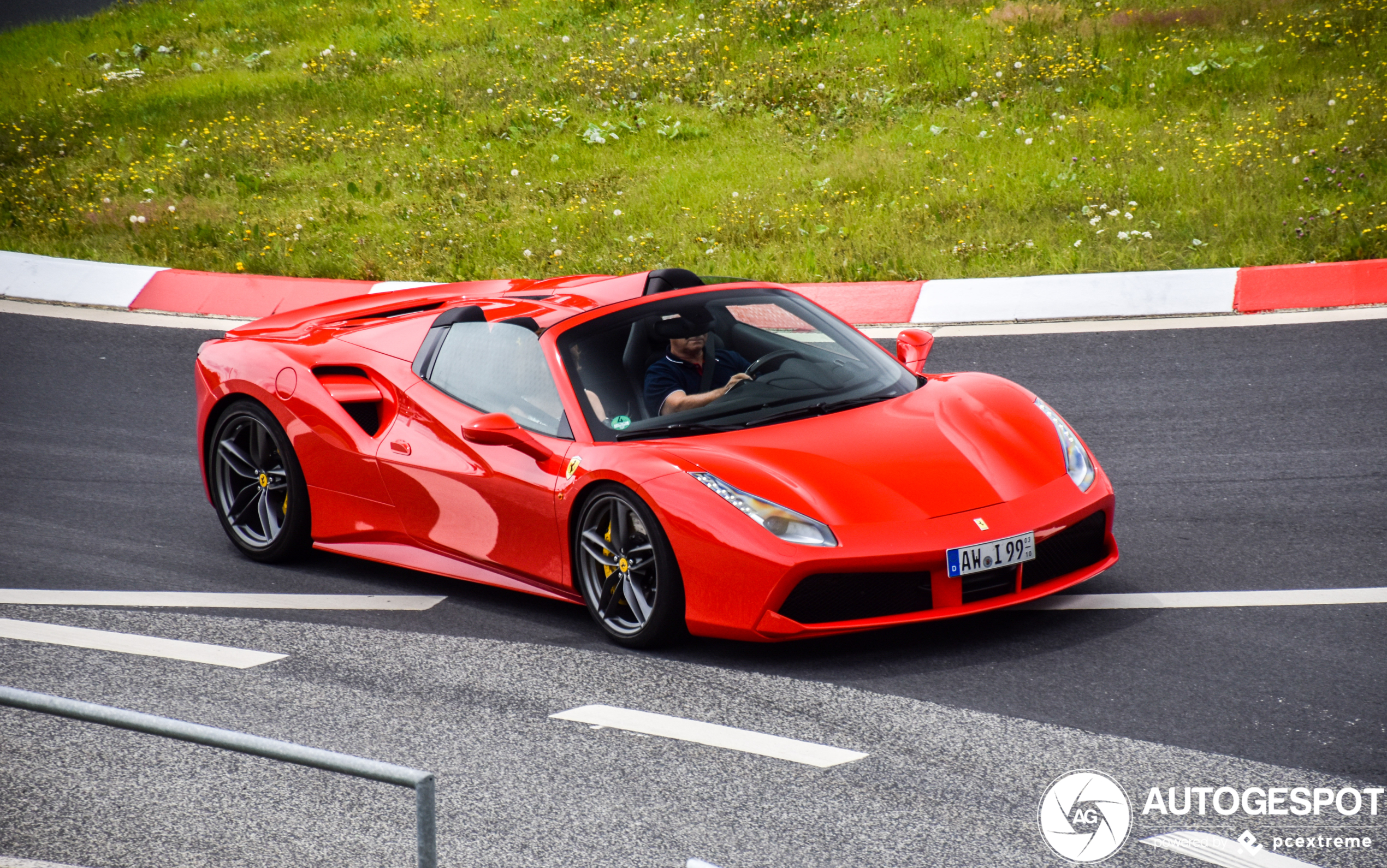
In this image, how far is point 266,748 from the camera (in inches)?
102

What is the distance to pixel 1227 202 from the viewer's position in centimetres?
1115

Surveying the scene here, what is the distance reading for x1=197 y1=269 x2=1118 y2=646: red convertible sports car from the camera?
4.93m

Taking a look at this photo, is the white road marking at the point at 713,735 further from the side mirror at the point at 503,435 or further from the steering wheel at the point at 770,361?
the steering wheel at the point at 770,361

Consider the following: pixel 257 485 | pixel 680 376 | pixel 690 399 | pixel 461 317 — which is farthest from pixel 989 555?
pixel 257 485

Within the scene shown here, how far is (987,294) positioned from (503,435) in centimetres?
561

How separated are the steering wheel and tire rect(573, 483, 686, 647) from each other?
91 cm

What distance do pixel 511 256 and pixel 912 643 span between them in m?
8.08

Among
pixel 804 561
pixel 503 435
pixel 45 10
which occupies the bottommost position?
pixel 804 561

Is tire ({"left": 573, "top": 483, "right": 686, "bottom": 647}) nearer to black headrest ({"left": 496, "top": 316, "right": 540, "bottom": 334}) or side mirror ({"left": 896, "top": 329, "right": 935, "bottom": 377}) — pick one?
black headrest ({"left": 496, "top": 316, "right": 540, "bottom": 334})

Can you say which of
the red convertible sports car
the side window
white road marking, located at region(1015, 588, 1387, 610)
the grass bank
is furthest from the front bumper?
the grass bank

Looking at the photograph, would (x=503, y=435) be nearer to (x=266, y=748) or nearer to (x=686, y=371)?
(x=686, y=371)

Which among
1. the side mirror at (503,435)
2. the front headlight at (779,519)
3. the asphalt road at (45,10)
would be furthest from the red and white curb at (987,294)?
the asphalt road at (45,10)

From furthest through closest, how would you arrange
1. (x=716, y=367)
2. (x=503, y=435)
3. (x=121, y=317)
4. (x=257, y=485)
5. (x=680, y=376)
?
(x=121, y=317)
(x=257, y=485)
(x=716, y=367)
(x=680, y=376)
(x=503, y=435)

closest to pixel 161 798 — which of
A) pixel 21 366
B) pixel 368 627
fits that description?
pixel 368 627
